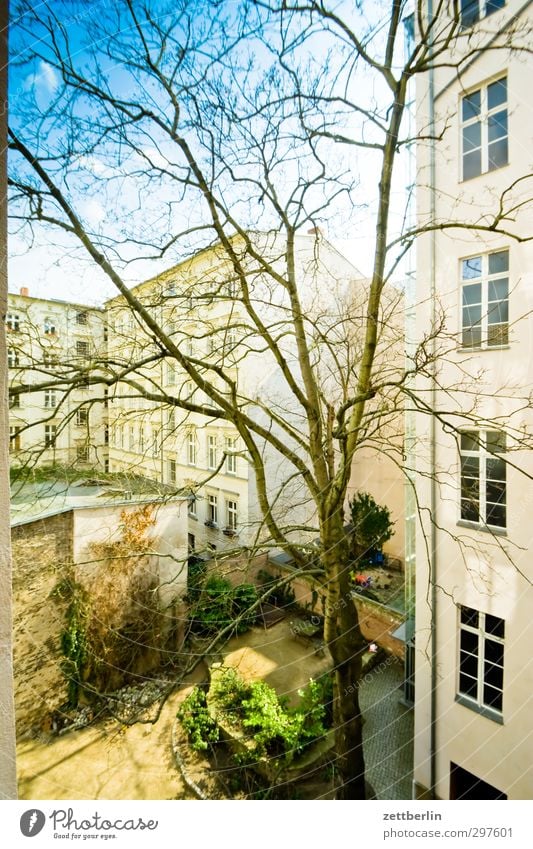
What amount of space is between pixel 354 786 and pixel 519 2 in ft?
7.32

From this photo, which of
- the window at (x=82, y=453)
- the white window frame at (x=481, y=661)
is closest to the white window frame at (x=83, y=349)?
the window at (x=82, y=453)

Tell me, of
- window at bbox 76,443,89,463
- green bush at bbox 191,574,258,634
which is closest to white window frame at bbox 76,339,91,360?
window at bbox 76,443,89,463

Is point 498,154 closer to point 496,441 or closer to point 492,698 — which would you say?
point 496,441

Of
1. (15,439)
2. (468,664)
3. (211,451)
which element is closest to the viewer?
(15,439)

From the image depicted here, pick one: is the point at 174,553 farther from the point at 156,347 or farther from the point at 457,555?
the point at 457,555

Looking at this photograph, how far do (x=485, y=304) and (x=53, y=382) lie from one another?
1.20 m

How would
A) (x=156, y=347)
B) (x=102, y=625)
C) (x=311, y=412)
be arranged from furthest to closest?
(x=311, y=412), (x=156, y=347), (x=102, y=625)

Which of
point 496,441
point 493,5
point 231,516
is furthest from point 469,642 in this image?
point 493,5

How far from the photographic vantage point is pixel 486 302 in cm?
105

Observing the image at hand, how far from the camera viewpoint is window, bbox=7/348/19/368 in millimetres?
778

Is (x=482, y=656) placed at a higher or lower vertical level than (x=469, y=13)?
lower

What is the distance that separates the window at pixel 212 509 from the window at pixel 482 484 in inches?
30.5

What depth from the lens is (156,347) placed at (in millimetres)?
1136
